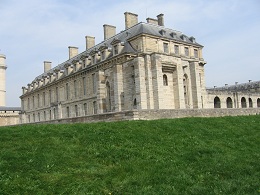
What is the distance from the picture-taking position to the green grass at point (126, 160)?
8.08 metres

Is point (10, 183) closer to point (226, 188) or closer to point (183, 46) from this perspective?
point (226, 188)

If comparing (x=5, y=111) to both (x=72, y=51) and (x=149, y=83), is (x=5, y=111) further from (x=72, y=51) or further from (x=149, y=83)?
(x=149, y=83)

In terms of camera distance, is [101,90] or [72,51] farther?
[72,51]

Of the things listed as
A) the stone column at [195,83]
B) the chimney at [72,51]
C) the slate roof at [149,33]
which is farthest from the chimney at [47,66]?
the stone column at [195,83]

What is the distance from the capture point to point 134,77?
28.6 m

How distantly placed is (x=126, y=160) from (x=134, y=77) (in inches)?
747

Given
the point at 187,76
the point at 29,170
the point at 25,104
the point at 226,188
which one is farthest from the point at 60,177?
the point at 25,104

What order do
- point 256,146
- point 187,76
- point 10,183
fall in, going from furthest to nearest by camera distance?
point 187,76 < point 256,146 < point 10,183

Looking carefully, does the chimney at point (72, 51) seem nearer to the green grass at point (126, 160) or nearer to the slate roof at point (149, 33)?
the slate roof at point (149, 33)

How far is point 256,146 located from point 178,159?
195 inches

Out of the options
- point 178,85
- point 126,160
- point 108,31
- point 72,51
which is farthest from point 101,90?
point 72,51

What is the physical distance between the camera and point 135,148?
445 inches

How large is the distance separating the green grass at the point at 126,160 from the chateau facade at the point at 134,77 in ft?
43.6

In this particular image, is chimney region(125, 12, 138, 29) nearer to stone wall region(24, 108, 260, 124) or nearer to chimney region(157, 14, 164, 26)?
chimney region(157, 14, 164, 26)
